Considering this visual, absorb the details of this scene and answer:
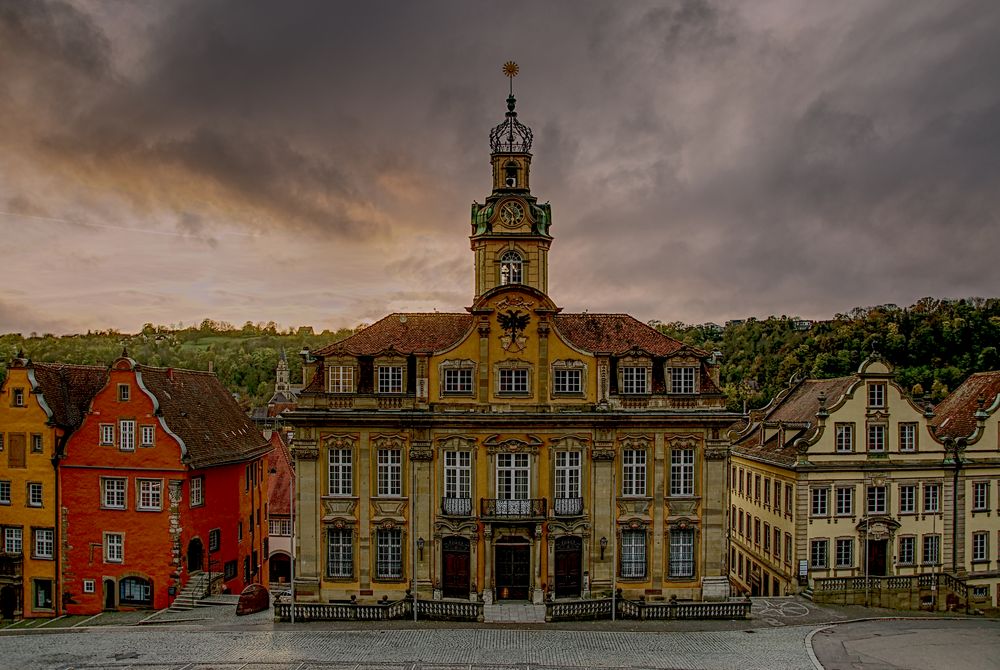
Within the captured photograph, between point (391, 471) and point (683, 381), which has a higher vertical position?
point (683, 381)

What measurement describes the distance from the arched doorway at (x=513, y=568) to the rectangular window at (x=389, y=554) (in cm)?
470

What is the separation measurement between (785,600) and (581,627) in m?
12.4

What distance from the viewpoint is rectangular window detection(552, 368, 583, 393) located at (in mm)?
42250

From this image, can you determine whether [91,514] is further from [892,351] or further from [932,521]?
[892,351]

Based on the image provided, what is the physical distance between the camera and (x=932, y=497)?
46.6 m

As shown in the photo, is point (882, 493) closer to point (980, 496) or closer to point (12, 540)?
point (980, 496)

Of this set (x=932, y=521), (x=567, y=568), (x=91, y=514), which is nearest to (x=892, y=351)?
(x=932, y=521)

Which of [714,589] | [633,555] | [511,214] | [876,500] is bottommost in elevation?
[714,589]

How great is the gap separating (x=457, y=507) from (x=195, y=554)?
48.8 ft

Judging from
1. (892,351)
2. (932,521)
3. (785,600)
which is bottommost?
(785,600)

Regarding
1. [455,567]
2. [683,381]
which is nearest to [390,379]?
[455,567]

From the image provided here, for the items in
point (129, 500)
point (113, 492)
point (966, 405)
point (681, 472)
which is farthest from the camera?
point (966, 405)

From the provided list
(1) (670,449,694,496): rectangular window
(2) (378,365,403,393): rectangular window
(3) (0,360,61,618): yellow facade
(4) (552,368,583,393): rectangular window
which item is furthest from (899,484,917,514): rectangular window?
(3) (0,360,61,618): yellow facade

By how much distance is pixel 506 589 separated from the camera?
41750mm
